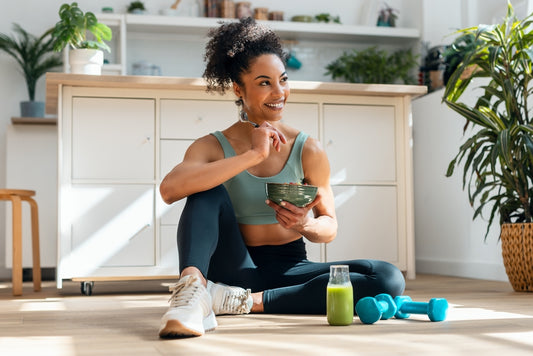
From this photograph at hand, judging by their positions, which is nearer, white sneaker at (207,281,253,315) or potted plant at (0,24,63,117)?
white sneaker at (207,281,253,315)

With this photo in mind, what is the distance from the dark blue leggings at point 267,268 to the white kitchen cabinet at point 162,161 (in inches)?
40.6

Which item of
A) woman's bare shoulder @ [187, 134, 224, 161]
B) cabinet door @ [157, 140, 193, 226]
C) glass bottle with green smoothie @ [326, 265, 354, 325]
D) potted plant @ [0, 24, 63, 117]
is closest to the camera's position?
glass bottle with green smoothie @ [326, 265, 354, 325]

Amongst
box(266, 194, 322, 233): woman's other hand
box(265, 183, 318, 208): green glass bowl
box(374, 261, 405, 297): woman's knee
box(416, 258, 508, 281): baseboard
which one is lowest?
box(416, 258, 508, 281): baseboard

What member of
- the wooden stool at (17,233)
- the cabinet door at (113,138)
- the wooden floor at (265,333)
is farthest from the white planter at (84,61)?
the wooden floor at (265,333)

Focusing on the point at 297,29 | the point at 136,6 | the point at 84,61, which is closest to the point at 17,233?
the point at 84,61

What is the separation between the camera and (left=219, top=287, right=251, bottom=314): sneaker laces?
1946mm

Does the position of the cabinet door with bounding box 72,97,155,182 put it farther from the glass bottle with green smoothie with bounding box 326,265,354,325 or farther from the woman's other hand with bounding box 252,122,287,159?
the glass bottle with green smoothie with bounding box 326,265,354,325

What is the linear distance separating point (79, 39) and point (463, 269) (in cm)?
235

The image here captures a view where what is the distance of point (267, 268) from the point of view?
206 centimetres

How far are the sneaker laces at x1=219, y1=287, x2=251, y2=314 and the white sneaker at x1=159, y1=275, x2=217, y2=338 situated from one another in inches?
9.6

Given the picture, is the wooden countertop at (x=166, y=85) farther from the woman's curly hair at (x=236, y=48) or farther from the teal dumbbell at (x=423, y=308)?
the teal dumbbell at (x=423, y=308)

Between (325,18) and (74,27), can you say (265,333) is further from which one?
(325,18)

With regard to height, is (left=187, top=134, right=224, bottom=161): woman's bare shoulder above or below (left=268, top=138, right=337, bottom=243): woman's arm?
above

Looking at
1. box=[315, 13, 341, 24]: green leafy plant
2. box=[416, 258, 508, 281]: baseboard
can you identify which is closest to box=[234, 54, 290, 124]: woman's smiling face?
box=[416, 258, 508, 281]: baseboard
